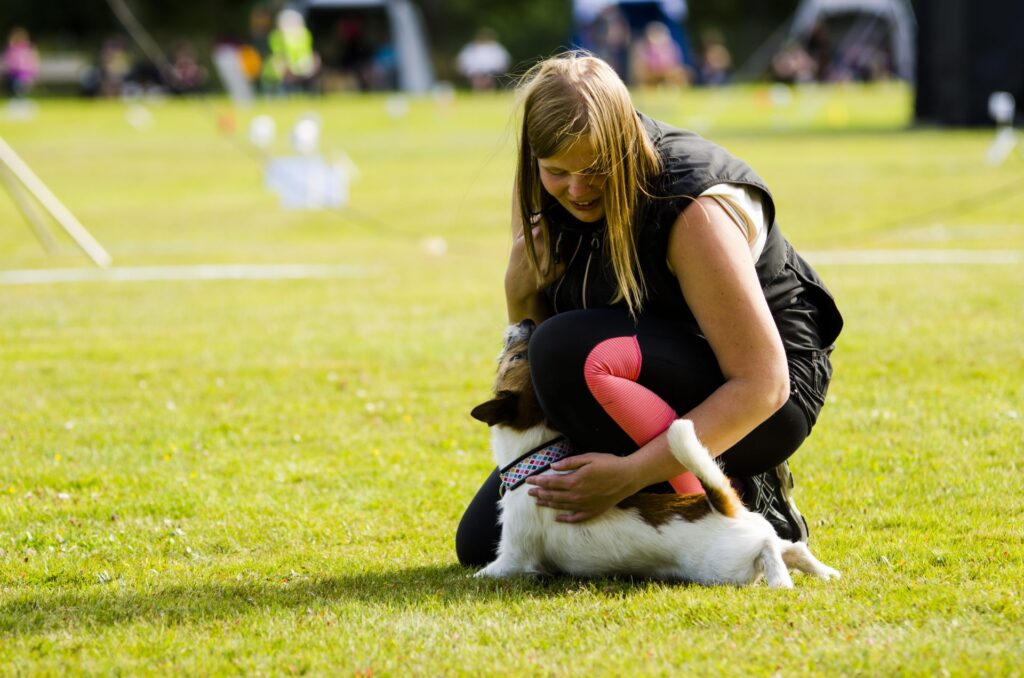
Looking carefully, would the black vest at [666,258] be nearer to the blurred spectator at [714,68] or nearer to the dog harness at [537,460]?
the dog harness at [537,460]

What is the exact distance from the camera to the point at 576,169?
301 cm

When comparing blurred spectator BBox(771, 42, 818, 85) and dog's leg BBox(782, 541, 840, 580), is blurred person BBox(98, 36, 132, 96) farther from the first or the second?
dog's leg BBox(782, 541, 840, 580)

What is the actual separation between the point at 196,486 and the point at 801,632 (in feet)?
7.47

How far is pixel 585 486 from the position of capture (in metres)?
3.08

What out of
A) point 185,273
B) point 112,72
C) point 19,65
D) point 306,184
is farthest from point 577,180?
point 112,72

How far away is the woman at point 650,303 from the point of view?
2977 millimetres

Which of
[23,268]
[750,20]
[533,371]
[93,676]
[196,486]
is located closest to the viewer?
[93,676]

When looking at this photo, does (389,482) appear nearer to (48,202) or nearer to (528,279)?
(528,279)

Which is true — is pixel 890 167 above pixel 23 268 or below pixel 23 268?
below

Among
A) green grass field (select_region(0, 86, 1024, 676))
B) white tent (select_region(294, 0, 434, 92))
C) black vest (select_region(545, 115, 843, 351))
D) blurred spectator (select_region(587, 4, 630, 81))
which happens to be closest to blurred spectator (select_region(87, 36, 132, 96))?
→ white tent (select_region(294, 0, 434, 92))

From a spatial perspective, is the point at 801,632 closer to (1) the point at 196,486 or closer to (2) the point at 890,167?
(1) the point at 196,486

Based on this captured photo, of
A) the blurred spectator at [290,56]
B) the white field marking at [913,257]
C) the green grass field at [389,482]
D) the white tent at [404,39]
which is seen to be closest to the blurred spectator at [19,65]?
the blurred spectator at [290,56]

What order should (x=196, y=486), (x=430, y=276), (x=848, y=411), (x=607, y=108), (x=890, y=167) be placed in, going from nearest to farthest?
1. (x=607, y=108)
2. (x=196, y=486)
3. (x=848, y=411)
4. (x=430, y=276)
5. (x=890, y=167)

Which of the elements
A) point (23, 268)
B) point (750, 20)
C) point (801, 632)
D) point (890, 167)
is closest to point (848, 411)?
point (801, 632)
